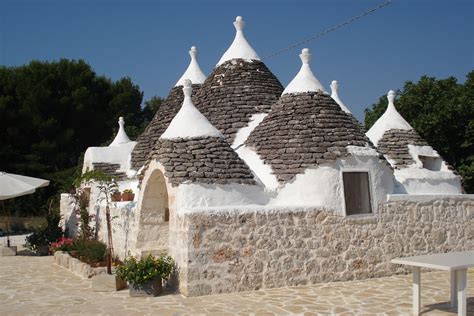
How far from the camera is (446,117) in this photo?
19.7 m

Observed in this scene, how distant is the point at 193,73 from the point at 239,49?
1.98 meters

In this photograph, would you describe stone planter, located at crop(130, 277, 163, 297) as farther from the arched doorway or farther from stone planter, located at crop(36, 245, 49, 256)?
stone planter, located at crop(36, 245, 49, 256)

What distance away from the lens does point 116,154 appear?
50.9ft

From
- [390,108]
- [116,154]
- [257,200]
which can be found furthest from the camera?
[116,154]

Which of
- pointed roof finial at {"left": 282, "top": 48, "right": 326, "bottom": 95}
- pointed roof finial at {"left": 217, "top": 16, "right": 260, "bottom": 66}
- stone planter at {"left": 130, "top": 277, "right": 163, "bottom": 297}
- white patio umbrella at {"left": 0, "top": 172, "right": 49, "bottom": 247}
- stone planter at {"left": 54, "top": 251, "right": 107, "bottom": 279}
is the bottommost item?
stone planter at {"left": 54, "top": 251, "right": 107, "bottom": 279}

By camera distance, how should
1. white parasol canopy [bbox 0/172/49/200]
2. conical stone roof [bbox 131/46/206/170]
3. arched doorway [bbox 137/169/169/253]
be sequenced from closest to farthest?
arched doorway [bbox 137/169/169/253], conical stone roof [bbox 131/46/206/170], white parasol canopy [bbox 0/172/49/200]

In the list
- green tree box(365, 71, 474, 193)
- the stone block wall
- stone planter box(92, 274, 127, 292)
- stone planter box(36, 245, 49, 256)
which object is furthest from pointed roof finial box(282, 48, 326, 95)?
green tree box(365, 71, 474, 193)

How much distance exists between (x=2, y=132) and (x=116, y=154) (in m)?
13.6

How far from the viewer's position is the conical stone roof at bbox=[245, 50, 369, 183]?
9.97 m

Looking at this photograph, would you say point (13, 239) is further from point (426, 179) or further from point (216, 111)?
point (426, 179)

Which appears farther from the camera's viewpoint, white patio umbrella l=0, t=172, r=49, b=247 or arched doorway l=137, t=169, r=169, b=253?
white patio umbrella l=0, t=172, r=49, b=247

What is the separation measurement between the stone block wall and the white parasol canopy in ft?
26.0

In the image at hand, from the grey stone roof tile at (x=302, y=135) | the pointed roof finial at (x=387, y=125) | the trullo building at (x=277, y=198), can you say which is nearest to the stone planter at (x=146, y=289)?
the trullo building at (x=277, y=198)

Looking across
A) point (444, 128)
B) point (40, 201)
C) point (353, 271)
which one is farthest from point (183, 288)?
point (40, 201)
